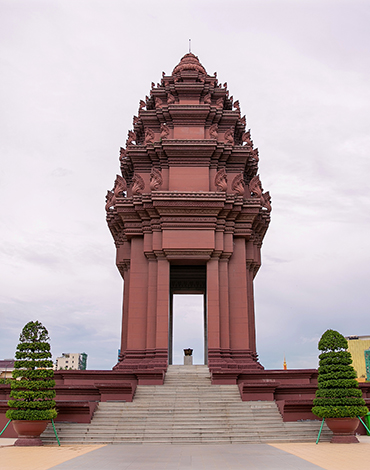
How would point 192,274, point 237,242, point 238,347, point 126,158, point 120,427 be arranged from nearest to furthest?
point 120,427 < point 238,347 < point 237,242 < point 126,158 < point 192,274

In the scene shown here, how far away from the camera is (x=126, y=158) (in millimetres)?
27953

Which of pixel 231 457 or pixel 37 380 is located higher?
pixel 37 380

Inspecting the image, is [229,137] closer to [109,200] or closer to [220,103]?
[220,103]

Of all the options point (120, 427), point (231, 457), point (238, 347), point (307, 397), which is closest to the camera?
point (231, 457)

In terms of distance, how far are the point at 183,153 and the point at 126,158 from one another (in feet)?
13.9

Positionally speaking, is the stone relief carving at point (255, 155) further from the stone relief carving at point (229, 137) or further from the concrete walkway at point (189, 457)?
the concrete walkway at point (189, 457)

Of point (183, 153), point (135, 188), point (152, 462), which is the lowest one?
point (152, 462)

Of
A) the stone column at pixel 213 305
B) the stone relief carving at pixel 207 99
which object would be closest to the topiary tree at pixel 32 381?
the stone column at pixel 213 305

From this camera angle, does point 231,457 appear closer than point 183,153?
Yes

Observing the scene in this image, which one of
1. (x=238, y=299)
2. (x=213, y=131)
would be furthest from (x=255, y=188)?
(x=238, y=299)

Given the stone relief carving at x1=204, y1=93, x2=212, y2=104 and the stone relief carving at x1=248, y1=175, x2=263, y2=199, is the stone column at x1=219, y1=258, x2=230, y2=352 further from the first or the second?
the stone relief carving at x1=204, y1=93, x2=212, y2=104

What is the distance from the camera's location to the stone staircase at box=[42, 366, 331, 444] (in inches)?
623

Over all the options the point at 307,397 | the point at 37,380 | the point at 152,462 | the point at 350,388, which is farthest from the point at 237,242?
the point at 152,462

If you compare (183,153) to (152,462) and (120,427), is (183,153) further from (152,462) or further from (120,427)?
(152,462)
